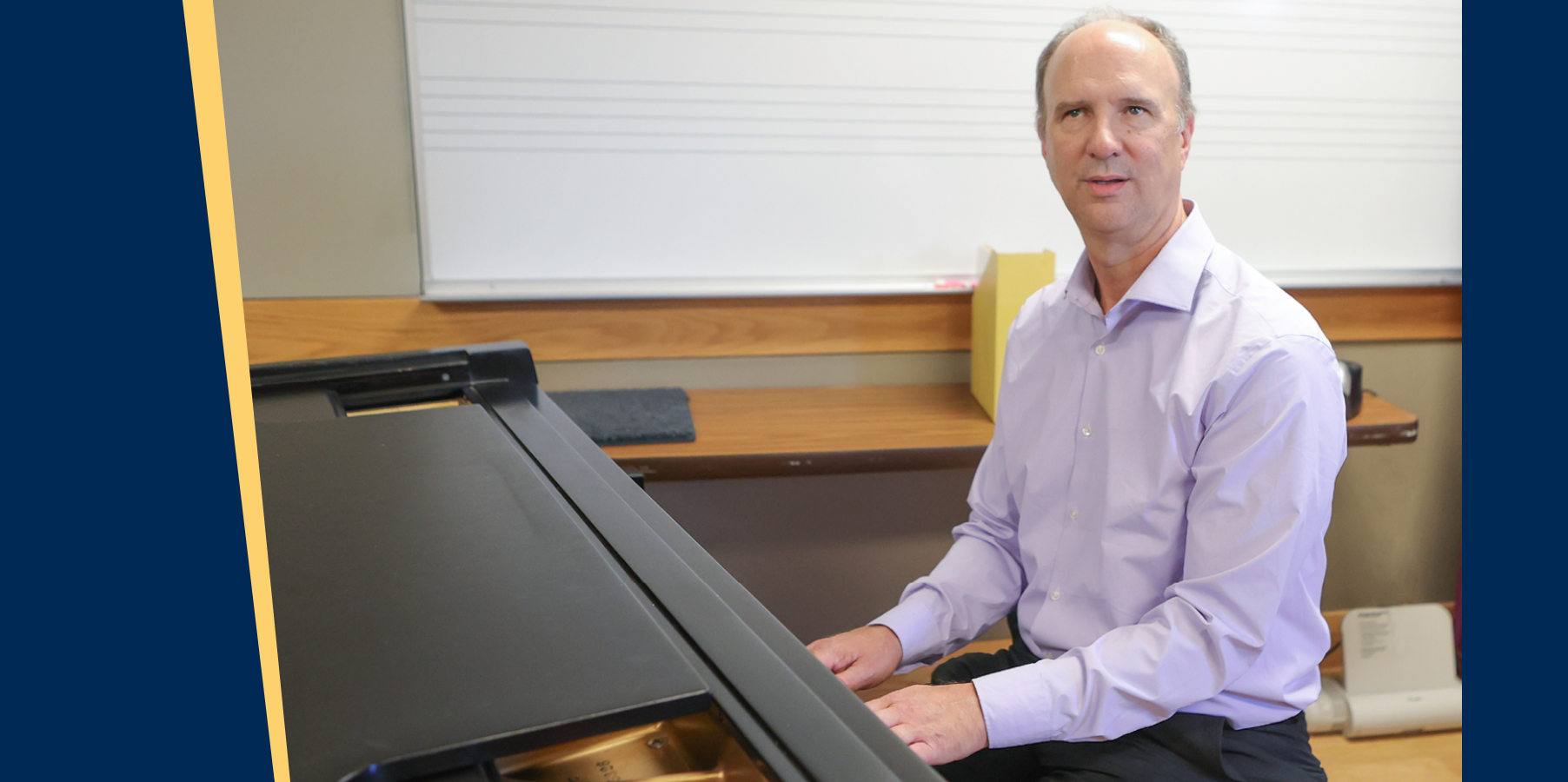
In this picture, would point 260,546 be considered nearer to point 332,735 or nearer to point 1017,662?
point 332,735

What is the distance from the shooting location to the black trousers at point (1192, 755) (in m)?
1.06

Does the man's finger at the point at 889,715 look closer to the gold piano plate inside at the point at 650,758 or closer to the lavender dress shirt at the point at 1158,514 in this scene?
the lavender dress shirt at the point at 1158,514

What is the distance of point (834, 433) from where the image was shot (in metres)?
1.89

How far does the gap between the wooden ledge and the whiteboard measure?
0.73 ft

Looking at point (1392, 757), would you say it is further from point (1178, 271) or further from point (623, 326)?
point (623, 326)

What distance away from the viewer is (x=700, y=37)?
1964 millimetres

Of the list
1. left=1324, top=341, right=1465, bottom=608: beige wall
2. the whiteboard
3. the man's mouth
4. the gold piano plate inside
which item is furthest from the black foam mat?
left=1324, top=341, right=1465, bottom=608: beige wall

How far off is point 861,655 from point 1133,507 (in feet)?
1.16

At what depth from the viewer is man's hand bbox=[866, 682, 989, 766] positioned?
0.99 m

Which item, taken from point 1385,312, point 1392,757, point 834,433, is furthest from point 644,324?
point 1392,757

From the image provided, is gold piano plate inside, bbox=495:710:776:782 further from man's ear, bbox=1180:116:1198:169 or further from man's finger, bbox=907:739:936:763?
man's ear, bbox=1180:116:1198:169

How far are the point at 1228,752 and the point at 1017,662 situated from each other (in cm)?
28

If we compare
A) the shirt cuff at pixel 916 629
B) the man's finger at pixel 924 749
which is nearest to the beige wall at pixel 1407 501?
the shirt cuff at pixel 916 629

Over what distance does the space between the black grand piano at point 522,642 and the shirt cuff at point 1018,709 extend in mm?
379
